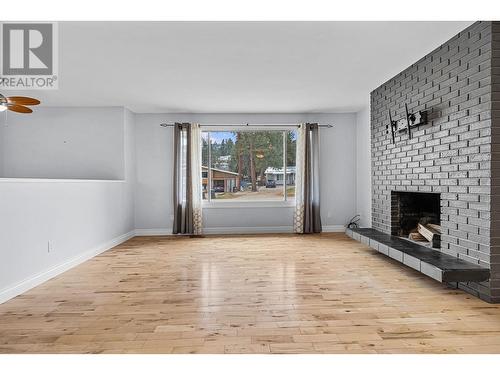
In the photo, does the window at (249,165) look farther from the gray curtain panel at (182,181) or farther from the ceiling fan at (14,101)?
the ceiling fan at (14,101)

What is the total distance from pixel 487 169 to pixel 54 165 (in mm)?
6245

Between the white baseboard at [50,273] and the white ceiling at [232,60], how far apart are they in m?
2.29

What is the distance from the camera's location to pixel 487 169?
9.29 feet

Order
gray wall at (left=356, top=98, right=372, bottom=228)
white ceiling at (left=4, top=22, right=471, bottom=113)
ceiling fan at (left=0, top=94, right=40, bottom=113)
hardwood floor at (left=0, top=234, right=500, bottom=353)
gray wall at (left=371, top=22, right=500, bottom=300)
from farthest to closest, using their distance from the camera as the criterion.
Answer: gray wall at (left=356, top=98, right=372, bottom=228) < ceiling fan at (left=0, top=94, right=40, bottom=113) < white ceiling at (left=4, top=22, right=471, bottom=113) < gray wall at (left=371, top=22, right=500, bottom=300) < hardwood floor at (left=0, top=234, right=500, bottom=353)

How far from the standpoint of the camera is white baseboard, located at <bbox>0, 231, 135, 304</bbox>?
304 centimetres

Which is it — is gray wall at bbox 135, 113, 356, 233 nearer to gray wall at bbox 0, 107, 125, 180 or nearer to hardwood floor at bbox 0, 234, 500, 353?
gray wall at bbox 0, 107, 125, 180

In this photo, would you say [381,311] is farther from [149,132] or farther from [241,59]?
[149,132]

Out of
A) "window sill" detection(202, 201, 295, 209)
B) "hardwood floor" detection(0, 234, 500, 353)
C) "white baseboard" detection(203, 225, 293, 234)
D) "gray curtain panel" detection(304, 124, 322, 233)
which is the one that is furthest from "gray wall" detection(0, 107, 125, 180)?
"gray curtain panel" detection(304, 124, 322, 233)

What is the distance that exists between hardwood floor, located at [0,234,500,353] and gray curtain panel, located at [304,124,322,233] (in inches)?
80.9

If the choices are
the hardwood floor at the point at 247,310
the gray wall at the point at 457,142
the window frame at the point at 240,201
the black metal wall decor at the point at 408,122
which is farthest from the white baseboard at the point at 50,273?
the black metal wall decor at the point at 408,122

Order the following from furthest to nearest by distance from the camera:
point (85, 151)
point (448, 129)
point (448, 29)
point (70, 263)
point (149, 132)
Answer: point (149, 132) → point (85, 151) → point (70, 263) → point (448, 129) → point (448, 29)

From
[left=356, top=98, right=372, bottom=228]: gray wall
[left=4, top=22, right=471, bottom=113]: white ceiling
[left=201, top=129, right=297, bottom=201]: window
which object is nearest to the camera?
[left=4, top=22, right=471, bottom=113]: white ceiling

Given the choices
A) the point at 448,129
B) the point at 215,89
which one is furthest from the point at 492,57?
the point at 215,89

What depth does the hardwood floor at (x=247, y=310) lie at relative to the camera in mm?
2141
